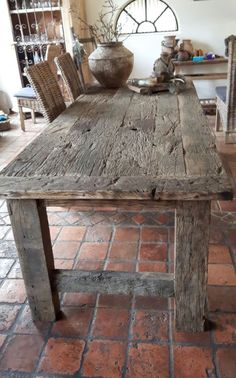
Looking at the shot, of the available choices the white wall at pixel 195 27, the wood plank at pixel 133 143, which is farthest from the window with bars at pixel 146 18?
A: the wood plank at pixel 133 143

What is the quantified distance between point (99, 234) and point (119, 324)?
0.72 metres

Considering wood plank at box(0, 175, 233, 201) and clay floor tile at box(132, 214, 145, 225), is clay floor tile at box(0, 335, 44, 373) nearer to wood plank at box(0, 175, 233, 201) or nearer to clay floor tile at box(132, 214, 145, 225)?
wood plank at box(0, 175, 233, 201)

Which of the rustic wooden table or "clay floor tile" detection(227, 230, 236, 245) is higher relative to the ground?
the rustic wooden table

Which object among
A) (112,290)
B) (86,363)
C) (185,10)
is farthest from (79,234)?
(185,10)

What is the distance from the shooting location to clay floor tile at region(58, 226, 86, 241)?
212cm

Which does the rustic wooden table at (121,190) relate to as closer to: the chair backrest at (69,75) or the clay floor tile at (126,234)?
the clay floor tile at (126,234)

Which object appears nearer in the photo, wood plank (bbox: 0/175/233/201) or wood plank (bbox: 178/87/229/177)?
wood plank (bbox: 0/175/233/201)

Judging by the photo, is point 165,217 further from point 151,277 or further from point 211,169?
point 211,169

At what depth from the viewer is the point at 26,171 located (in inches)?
50.4

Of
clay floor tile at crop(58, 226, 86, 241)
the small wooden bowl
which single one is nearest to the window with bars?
the small wooden bowl

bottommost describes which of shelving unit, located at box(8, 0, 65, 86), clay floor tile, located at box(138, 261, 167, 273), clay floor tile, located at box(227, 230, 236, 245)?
clay floor tile, located at box(227, 230, 236, 245)

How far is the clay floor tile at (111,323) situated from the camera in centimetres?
145

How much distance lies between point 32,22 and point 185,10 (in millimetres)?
1992

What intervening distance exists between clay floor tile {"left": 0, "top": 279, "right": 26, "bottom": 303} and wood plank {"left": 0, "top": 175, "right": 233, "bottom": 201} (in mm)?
726
